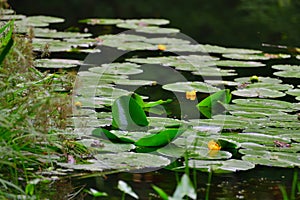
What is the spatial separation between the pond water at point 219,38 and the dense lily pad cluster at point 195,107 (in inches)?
0.9

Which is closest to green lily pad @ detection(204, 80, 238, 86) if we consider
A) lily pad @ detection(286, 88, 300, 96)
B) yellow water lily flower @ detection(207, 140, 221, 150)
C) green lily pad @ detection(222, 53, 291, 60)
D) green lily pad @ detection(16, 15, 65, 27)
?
lily pad @ detection(286, 88, 300, 96)

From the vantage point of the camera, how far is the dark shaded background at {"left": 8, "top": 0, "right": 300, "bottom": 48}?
5922mm

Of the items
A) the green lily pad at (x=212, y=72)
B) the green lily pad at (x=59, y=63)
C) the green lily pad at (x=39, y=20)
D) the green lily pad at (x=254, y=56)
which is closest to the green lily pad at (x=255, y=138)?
the green lily pad at (x=212, y=72)

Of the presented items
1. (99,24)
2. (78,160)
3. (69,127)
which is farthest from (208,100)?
(99,24)

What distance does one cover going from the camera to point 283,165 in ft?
8.87

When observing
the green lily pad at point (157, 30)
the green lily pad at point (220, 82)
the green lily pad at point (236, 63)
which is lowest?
the green lily pad at point (220, 82)

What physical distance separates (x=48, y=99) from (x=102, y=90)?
1.45 m

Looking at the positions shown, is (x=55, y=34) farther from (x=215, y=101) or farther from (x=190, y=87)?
(x=215, y=101)

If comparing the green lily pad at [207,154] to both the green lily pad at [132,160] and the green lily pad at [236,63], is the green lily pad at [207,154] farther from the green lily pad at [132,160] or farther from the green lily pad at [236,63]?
the green lily pad at [236,63]

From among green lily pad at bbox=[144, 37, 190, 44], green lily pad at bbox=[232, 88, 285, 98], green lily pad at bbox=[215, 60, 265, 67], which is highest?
green lily pad at bbox=[144, 37, 190, 44]

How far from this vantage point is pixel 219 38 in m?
5.82

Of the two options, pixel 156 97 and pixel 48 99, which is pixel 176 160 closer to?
pixel 48 99

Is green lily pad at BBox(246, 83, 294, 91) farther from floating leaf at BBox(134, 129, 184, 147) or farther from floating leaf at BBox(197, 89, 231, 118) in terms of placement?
floating leaf at BBox(134, 129, 184, 147)

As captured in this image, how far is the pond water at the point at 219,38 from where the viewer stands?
98.3 inches
